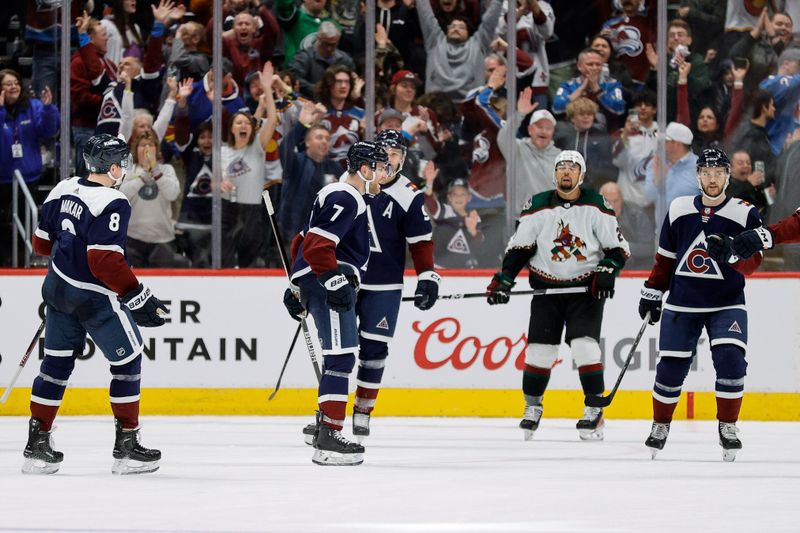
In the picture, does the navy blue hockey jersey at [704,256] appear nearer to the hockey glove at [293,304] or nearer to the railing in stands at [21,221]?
the hockey glove at [293,304]

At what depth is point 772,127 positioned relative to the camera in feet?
29.8

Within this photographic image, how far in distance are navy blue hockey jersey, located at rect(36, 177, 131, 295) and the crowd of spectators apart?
363cm

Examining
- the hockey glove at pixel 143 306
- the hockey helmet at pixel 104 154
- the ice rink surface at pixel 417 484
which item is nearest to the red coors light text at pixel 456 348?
the ice rink surface at pixel 417 484

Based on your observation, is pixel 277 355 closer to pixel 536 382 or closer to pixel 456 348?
pixel 456 348

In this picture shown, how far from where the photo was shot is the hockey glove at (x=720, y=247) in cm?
590

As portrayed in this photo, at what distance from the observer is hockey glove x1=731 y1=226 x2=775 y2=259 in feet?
19.2

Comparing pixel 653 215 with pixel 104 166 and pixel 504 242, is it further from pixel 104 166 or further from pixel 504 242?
pixel 104 166

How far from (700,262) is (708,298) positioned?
149 millimetres

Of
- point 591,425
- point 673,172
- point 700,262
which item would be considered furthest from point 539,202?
point 673,172

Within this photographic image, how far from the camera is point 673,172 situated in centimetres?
898

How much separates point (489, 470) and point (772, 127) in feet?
13.6

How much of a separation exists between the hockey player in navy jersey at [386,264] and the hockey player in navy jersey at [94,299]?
1.44 metres

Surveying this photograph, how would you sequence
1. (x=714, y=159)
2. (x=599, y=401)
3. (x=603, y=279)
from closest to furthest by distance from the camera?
(x=714, y=159) < (x=603, y=279) < (x=599, y=401)

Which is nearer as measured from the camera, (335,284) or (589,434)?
(335,284)
